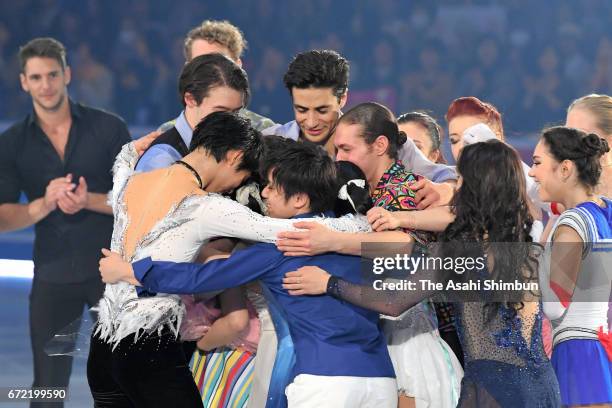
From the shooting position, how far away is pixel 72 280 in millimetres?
5410

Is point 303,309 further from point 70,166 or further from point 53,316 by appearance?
point 70,166

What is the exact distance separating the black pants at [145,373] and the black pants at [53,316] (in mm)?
1626

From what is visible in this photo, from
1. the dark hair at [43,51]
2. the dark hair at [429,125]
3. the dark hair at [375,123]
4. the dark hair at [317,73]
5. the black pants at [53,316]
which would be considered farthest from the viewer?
the dark hair at [43,51]

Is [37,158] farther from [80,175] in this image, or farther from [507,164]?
[507,164]

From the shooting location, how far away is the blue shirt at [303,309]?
10.6ft

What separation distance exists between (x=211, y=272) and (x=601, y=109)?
1.97 meters

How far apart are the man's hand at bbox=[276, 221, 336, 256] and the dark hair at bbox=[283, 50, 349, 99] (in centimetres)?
115

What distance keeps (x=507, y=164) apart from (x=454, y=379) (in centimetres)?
78

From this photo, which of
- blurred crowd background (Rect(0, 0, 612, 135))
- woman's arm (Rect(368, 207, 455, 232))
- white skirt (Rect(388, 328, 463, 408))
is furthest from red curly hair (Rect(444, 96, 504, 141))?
blurred crowd background (Rect(0, 0, 612, 135))

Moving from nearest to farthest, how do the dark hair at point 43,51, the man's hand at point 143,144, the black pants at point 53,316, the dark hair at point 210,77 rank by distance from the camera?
the dark hair at point 210,77, the man's hand at point 143,144, the black pants at point 53,316, the dark hair at point 43,51

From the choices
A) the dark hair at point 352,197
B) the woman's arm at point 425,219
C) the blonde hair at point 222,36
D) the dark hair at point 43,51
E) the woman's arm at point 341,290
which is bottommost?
the woman's arm at point 341,290

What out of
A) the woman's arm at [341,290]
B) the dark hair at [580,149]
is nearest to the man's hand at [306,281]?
the woman's arm at [341,290]

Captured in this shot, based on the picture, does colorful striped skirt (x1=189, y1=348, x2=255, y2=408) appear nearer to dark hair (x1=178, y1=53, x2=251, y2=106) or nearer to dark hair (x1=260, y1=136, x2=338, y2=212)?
dark hair (x1=260, y1=136, x2=338, y2=212)

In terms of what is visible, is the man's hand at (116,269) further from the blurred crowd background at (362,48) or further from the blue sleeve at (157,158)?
the blurred crowd background at (362,48)
